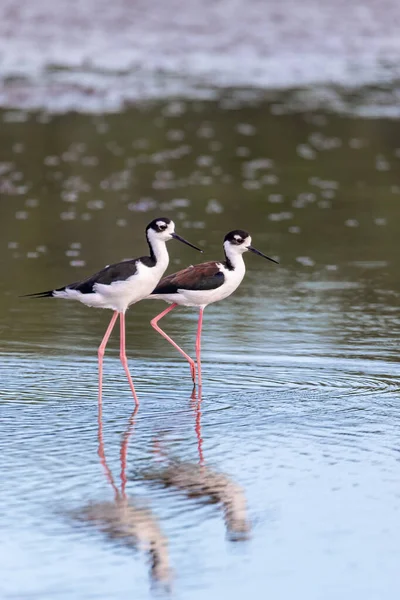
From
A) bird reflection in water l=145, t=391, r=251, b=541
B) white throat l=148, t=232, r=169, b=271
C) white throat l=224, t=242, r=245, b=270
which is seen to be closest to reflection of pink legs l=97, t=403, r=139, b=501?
bird reflection in water l=145, t=391, r=251, b=541

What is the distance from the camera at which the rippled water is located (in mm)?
5672

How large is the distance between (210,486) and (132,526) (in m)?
0.67

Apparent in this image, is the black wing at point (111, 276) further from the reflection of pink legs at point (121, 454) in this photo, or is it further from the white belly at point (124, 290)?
the reflection of pink legs at point (121, 454)

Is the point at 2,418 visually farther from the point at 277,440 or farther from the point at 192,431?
the point at 277,440

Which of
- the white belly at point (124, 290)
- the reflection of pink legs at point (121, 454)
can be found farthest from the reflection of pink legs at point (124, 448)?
the white belly at point (124, 290)

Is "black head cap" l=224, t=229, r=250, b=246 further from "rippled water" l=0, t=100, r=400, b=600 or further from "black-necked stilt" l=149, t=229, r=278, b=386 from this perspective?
"rippled water" l=0, t=100, r=400, b=600

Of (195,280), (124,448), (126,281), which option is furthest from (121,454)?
(195,280)

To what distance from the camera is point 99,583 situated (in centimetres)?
539

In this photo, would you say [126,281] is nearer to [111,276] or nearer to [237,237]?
[111,276]

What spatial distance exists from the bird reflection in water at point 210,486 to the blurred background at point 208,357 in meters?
0.01

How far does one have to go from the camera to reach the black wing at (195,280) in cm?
923

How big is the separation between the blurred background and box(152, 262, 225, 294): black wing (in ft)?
1.75

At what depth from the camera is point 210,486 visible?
6.63m

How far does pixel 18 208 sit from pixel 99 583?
11.1 metres
